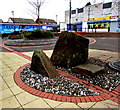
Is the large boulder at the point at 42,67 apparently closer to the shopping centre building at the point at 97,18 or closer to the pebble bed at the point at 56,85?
the pebble bed at the point at 56,85

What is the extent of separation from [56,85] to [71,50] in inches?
70.1

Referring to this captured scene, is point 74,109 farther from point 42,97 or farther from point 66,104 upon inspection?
point 42,97

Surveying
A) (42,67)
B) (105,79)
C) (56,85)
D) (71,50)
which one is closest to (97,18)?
(71,50)

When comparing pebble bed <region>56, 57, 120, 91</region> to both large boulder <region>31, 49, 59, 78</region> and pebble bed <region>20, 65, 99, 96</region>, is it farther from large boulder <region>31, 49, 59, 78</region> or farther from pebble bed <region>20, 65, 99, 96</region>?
large boulder <region>31, 49, 59, 78</region>

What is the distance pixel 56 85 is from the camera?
302 cm

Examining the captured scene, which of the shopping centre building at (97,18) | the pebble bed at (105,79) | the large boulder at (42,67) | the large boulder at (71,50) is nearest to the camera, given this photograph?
the pebble bed at (105,79)

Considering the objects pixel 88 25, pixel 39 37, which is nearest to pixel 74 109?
pixel 39 37

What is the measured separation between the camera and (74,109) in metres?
2.14

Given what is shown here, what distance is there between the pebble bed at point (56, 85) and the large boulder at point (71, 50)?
105 centimetres

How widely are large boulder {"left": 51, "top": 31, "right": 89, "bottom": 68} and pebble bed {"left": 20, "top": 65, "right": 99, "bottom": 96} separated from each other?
3.44 ft

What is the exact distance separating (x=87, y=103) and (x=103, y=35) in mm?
19823

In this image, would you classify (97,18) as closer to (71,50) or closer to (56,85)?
(71,50)

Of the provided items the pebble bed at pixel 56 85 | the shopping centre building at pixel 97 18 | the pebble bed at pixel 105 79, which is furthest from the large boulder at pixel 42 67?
the shopping centre building at pixel 97 18

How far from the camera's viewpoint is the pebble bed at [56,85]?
8.86 ft
